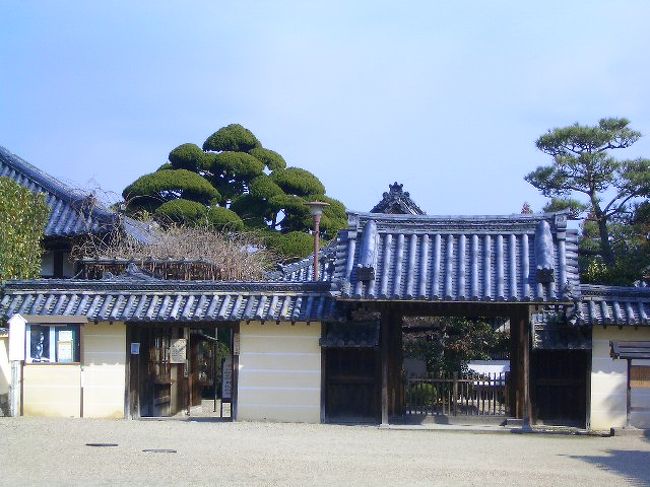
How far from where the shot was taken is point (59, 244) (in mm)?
28000

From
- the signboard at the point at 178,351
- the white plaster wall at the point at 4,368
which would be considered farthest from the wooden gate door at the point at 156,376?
the white plaster wall at the point at 4,368

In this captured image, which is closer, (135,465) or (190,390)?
(135,465)

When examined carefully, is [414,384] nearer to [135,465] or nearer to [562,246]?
[562,246]

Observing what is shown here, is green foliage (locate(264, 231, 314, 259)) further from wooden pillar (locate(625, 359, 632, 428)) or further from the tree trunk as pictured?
wooden pillar (locate(625, 359, 632, 428))

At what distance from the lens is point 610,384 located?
19.5 meters

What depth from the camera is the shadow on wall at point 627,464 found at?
12992 millimetres

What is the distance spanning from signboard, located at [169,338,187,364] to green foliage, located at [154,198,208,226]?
549 inches

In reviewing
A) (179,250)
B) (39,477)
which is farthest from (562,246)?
(179,250)

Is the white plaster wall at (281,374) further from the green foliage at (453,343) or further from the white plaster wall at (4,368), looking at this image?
the green foliage at (453,343)

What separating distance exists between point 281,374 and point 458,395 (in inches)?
141

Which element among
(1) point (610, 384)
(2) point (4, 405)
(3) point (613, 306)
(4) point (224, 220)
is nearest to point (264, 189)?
(4) point (224, 220)

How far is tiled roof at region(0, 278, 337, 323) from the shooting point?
19.8 metres

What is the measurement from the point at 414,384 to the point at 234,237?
50.8 ft

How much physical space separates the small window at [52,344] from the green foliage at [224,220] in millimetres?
17435
